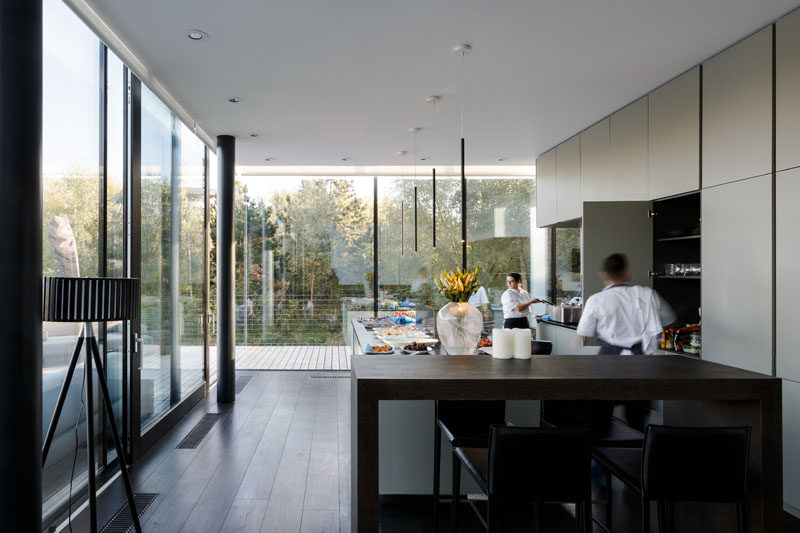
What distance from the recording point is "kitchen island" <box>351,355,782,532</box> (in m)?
1.74

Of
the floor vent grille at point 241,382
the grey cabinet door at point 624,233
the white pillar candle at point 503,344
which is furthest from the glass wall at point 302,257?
the white pillar candle at point 503,344

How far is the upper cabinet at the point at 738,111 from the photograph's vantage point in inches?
129

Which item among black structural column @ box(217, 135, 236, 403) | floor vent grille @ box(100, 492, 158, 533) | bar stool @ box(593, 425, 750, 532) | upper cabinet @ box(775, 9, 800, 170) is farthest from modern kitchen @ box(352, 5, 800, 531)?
black structural column @ box(217, 135, 236, 403)

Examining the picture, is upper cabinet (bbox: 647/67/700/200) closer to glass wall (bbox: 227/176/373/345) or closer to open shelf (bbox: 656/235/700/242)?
open shelf (bbox: 656/235/700/242)

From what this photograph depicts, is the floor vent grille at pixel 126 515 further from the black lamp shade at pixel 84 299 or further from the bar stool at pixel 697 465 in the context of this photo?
the bar stool at pixel 697 465

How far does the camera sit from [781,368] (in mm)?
3156

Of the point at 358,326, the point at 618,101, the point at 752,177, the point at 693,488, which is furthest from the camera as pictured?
the point at 358,326

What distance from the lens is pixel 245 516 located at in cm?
299

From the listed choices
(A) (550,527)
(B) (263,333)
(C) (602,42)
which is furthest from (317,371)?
(C) (602,42)

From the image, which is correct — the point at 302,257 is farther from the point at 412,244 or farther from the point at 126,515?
the point at 126,515

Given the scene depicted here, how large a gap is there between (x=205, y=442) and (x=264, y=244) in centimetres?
376

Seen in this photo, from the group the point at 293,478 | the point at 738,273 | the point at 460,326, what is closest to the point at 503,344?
the point at 460,326

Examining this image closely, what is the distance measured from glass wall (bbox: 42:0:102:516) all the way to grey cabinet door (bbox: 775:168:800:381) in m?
4.13

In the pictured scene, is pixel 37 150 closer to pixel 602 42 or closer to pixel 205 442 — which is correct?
pixel 205 442
